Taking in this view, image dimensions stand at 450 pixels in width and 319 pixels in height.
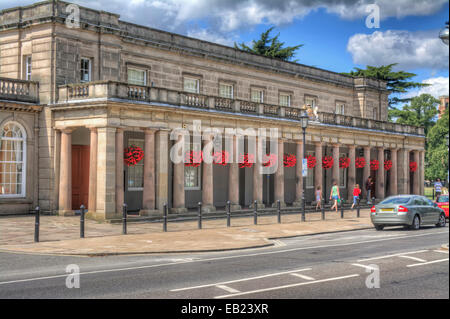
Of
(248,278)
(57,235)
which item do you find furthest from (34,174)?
(248,278)

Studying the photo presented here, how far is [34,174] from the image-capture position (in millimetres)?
27391

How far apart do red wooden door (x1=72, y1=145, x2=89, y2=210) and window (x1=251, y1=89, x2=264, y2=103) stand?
45.2 ft

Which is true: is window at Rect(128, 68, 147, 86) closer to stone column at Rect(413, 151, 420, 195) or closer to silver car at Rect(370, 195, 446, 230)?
silver car at Rect(370, 195, 446, 230)

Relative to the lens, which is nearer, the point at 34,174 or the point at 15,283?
the point at 15,283

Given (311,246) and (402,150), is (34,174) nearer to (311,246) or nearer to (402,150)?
(311,246)

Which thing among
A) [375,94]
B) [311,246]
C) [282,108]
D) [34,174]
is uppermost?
[375,94]

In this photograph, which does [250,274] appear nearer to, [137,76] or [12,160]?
[12,160]

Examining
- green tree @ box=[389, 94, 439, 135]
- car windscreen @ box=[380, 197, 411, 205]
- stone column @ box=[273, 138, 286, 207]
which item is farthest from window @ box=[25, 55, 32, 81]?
green tree @ box=[389, 94, 439, 135]

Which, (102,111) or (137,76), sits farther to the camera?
(137,76)

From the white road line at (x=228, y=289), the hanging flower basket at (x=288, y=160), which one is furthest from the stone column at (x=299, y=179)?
the white road line at (x=228, y=289)

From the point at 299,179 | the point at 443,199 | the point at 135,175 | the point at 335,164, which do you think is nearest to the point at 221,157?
the point at 135,175

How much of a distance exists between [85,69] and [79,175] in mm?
5589

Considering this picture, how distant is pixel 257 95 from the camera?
39.2m
